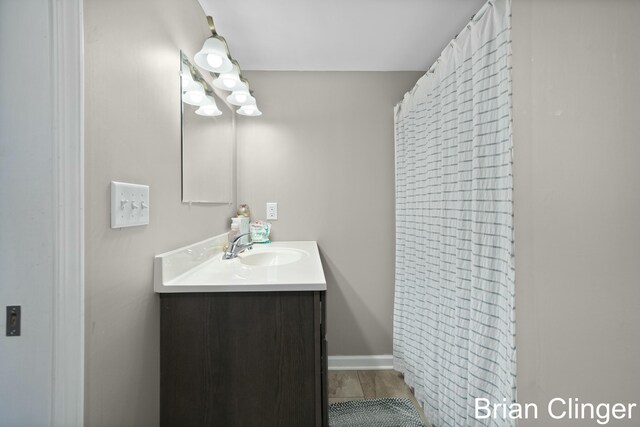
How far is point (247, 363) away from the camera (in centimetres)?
80

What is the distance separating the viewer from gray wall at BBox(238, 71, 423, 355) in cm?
189

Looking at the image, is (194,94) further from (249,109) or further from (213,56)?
(249,109)

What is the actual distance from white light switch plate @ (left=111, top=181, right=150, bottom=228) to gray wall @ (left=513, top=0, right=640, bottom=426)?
121 cm

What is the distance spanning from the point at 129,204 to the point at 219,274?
390mm

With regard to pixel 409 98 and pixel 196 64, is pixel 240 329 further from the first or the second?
pixel 409 98

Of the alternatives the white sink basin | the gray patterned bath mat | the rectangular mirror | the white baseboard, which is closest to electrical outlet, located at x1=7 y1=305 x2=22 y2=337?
the rectangular mirror

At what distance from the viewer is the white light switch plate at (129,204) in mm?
662

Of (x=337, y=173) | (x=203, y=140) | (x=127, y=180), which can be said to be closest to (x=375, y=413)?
(x=337, y=173)

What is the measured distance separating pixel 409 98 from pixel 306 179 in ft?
2.90

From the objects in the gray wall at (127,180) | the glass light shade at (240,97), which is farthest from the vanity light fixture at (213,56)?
the glass light shade at (240,97)

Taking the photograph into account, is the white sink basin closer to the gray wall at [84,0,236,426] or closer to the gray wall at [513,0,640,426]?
the gray wall at [84,0,236,426]

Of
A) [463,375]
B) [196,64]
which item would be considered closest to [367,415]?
[463,375]

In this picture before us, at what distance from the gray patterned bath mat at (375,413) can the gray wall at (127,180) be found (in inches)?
40.2

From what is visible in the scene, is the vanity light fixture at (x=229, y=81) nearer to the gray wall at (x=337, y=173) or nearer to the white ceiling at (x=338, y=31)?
the white ceiling at (x=338, y=31)
